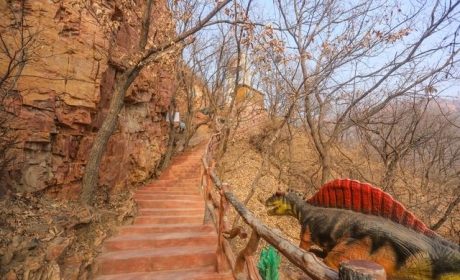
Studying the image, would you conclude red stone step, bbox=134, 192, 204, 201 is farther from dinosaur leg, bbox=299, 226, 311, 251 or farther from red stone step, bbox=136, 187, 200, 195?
dinosaur leg, bbox=299, 226, 311, 251

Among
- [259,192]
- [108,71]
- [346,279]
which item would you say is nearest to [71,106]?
[108,71]

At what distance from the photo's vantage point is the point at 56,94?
516 centimetres

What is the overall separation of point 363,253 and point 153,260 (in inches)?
133

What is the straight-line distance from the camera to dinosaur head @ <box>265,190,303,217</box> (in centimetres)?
283

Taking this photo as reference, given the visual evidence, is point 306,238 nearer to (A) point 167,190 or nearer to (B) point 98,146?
(B) point 98,146

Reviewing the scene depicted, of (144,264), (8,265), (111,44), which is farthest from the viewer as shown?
(111,44)

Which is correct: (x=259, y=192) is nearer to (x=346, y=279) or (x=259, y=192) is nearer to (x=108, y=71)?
(x=108, y=71)

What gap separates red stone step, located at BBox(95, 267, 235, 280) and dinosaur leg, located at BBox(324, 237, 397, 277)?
81.3 inches

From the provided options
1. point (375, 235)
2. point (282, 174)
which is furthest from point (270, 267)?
point (282, 174)

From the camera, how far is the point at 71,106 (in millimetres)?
5316

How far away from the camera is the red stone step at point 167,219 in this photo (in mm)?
5809

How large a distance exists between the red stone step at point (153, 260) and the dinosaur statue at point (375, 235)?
2401 mm

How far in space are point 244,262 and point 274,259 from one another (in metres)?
2.96

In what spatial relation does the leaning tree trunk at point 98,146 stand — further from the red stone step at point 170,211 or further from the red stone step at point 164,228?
the red stone step at point 170,211
